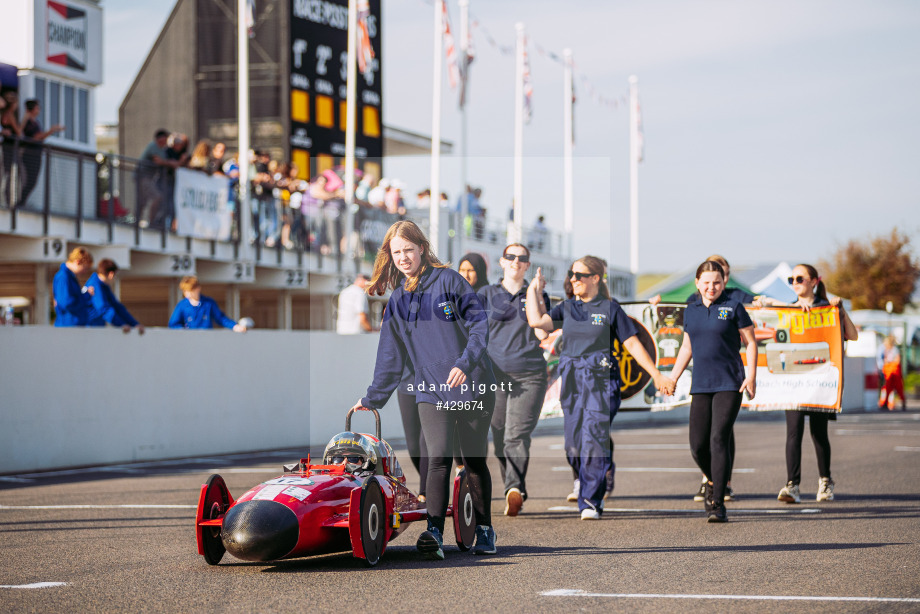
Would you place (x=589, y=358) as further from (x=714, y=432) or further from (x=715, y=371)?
(x=714, y=432)

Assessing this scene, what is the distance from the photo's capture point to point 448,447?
7516 millimetres

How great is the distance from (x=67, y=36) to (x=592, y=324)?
17652 mm

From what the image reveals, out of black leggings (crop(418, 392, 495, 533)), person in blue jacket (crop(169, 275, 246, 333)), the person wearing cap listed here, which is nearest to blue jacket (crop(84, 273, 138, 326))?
person in blue jacket (crop(169, 275, 246, 333))

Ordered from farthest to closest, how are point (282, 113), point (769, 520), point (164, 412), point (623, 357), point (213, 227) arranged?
point (282, 113) < point (213, 227) < point (164, 412) < point (623, 357) < point (769, 520)

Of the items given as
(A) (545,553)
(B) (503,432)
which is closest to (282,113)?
(B) (503,432)

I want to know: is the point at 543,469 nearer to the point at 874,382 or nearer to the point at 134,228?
the point at 134,228

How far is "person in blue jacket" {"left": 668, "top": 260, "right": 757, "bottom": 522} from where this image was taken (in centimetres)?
962

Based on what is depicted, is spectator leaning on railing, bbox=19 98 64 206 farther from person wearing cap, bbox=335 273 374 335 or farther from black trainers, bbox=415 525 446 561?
black trainers, bbox=415 525 446 561

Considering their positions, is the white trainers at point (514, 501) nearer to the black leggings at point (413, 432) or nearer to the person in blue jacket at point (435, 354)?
the black leggings at point (413, 432)

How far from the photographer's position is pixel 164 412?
53.7ft

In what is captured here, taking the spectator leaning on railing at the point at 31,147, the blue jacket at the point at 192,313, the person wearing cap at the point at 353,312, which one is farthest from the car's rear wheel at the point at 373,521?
the spectator leaning on railing at the point at 31,147

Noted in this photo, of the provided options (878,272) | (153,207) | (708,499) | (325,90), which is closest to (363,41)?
(153,207)

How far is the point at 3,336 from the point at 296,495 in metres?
8.07

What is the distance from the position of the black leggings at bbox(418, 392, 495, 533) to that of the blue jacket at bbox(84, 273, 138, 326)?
8.43 m
